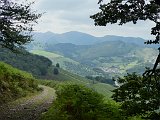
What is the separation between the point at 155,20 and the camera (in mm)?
11039

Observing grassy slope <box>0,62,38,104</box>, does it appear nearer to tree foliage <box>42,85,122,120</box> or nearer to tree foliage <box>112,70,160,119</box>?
tree foliage <box>42,85,122,120</box>

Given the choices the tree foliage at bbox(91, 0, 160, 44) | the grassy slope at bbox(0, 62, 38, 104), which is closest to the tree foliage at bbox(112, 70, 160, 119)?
the tree foliage at bbox(91, 0, 160, 44)

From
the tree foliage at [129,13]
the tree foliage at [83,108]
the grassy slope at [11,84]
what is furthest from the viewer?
the grassy slope at [11,84]

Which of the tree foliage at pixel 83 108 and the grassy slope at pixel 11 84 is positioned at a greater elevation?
the tree foliage at pixel 83 108

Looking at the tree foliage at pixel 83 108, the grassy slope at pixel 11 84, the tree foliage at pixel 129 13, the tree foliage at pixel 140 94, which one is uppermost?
the tree foliage at pixel 129 13

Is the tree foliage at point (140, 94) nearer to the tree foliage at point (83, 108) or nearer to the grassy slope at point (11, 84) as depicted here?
the tree foliage at point (83, 108)

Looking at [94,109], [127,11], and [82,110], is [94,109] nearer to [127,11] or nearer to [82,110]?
[82,110]

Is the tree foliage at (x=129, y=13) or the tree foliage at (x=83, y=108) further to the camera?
the tree foliage at (x=83, y=108)

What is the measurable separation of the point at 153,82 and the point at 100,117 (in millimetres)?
3959

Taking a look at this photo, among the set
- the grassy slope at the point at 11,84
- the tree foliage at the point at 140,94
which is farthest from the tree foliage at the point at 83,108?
the grassy slope at the point at 11,84

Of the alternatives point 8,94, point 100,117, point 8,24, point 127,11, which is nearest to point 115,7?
point 127,11

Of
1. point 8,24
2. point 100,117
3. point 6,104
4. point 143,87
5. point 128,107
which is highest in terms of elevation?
point 8,24

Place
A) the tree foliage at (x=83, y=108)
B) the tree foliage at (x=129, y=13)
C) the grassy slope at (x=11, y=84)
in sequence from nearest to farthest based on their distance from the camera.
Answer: the tree foliage at (x=129, y=13) < the tree foliage at (x=83, y=108) < the grassy slope at (x=11, y=84)

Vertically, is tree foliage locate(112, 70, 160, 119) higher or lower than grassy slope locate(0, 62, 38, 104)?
higher
